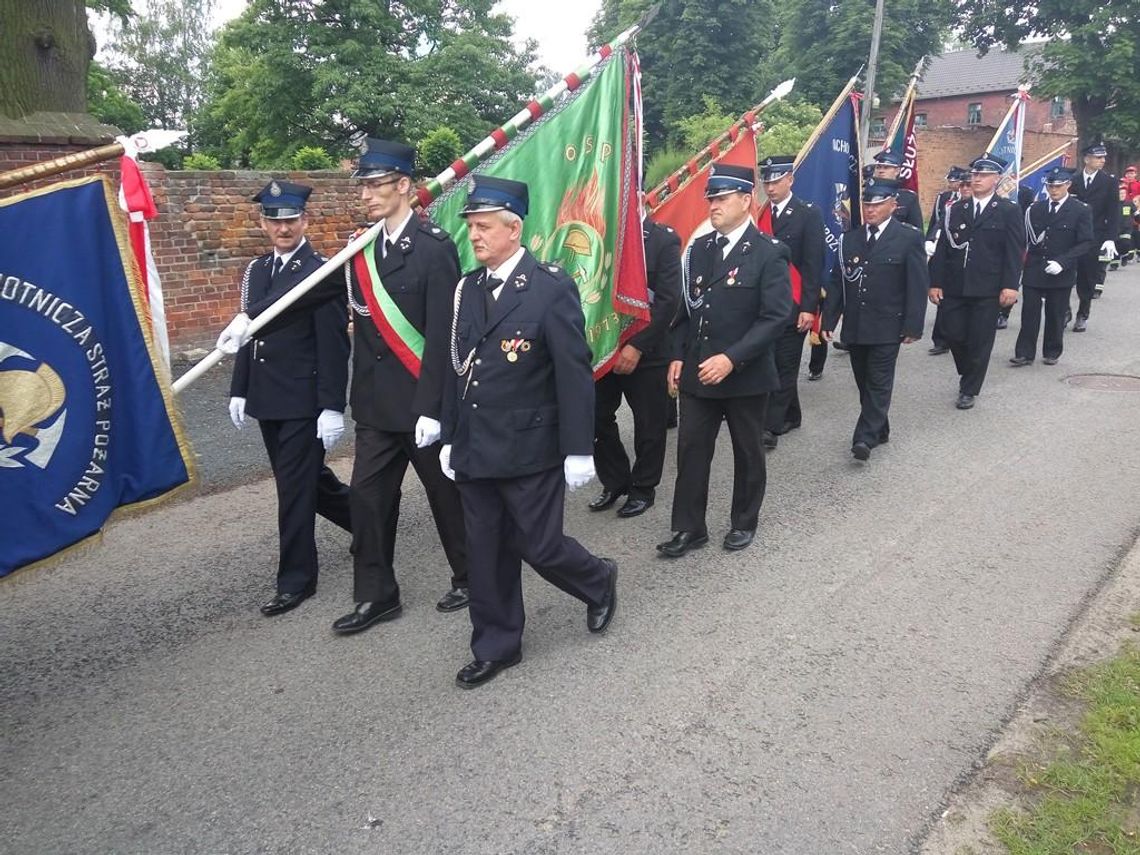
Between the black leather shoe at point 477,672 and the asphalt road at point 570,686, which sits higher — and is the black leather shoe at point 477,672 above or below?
above

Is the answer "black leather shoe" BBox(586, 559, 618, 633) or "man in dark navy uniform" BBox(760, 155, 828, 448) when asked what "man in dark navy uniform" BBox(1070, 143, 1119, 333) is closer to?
"man in dark navy uniform" BBox(760, 155, 828, 448)

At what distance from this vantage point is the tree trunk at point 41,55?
7.21 metres

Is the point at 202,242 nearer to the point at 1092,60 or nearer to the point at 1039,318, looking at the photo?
the point at 1039,318

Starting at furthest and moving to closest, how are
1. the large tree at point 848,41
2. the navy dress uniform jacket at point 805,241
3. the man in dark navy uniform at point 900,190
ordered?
the large tree at point 848,41 → the man in dark navy uniform at point 900,190 → the navy dress uniform jacket at point 805,241

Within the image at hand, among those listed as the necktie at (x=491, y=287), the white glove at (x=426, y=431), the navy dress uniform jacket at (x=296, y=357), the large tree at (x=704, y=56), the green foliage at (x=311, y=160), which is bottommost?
the white glove at (x=426, y=431)

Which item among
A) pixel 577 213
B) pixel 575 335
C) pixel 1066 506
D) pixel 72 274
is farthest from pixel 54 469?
pixel 1066 506

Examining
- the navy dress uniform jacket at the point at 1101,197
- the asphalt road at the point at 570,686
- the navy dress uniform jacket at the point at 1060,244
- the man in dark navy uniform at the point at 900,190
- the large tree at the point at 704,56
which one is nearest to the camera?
the asphalt road at the point at 570,686

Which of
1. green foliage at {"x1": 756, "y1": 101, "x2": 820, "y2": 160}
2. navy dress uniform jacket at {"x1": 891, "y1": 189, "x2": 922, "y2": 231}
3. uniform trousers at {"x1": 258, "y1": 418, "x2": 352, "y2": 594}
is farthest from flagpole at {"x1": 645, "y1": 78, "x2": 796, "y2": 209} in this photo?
green foliage at {"x1": 756, "y1": 101, "x2": 820, "y2": 160}

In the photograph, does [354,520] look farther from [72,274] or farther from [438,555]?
[72,274]

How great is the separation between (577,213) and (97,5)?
15476 mm

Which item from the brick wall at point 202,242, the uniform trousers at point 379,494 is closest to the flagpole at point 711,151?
the uniform trousers at point 379,494

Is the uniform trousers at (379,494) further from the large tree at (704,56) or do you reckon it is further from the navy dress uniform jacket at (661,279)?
the large tree at (704,56)

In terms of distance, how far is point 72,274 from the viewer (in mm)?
2889

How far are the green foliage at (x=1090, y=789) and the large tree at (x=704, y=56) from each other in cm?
3007
